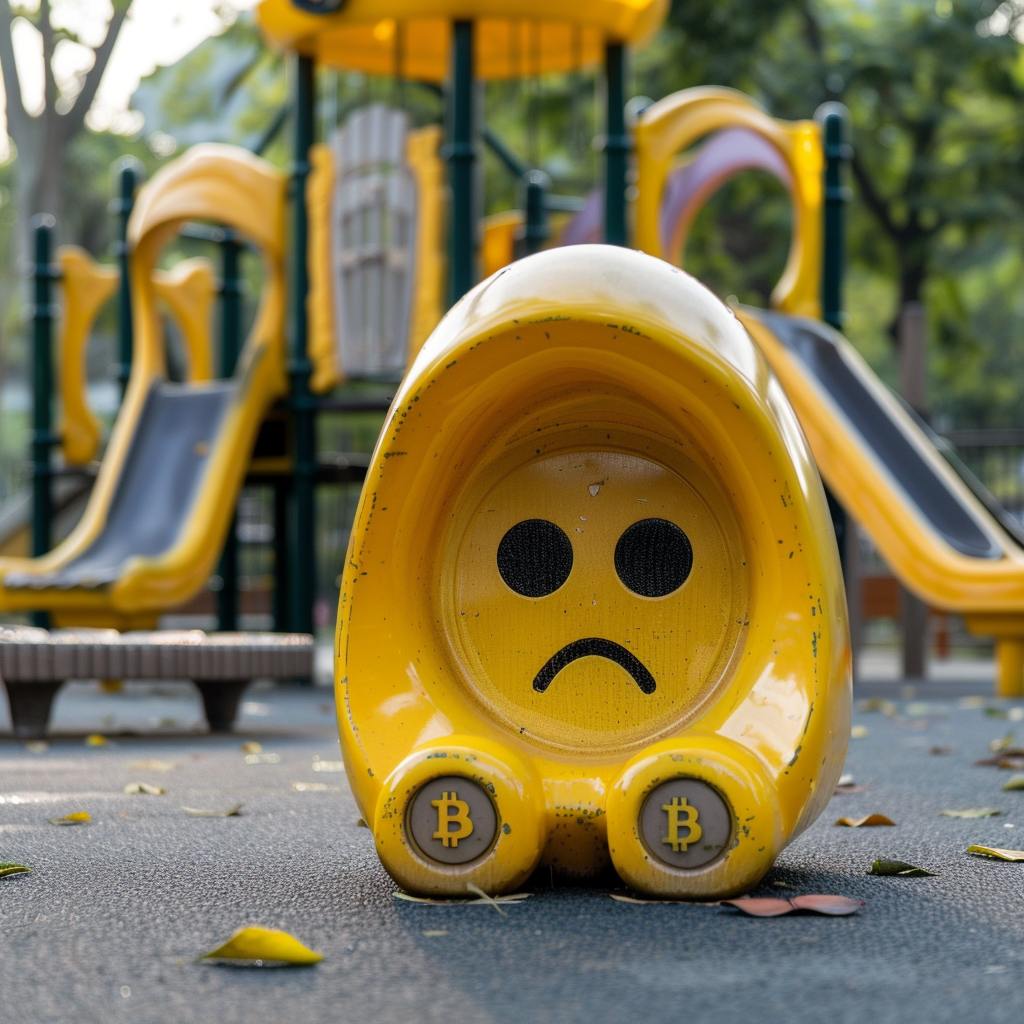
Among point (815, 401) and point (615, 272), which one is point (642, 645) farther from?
point (815, 401)

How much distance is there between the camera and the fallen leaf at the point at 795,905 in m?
2.53

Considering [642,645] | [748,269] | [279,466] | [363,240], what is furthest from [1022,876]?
[748,269]

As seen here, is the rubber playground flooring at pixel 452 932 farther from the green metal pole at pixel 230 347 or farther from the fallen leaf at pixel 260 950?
the green metal pole at pixel 230 347

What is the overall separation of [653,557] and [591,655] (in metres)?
0.21

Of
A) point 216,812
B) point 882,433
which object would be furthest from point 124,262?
point 216,812

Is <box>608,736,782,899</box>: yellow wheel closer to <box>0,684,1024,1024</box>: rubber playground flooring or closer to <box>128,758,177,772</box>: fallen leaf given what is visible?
<box>0,684,1024,1024</box>: rubber playground flooring

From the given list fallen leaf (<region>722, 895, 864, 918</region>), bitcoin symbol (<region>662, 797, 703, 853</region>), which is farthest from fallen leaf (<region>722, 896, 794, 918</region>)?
bitcoin symbol (<region>662, 797, 703, 853</region>)

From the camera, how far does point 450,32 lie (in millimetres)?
9695

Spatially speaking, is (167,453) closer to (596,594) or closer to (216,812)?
(216,812)

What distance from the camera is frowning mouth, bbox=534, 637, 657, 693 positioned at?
2980 mm

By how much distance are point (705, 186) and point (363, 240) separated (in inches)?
109

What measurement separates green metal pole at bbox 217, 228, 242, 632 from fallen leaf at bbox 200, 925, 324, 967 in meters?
8.70

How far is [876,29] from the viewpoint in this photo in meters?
16.0

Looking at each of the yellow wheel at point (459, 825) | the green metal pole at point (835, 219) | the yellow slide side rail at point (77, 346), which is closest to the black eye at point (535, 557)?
the yellow wheel at point (459, 825)
